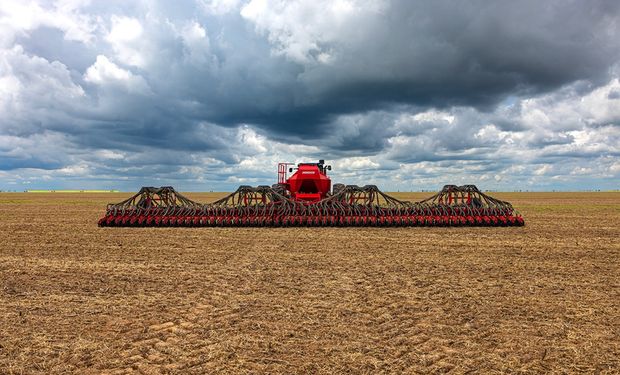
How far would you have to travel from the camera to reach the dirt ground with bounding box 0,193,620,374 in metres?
4.04

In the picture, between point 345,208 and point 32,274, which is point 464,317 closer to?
point 32,274

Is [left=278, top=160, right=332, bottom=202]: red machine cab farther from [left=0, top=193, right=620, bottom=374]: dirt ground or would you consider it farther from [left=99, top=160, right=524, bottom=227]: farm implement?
[left=0, top=193, right=620, bottom=374]: dirt ground

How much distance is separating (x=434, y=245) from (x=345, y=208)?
18.1 feet

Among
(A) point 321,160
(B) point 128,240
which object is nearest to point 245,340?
(B) point 128,240

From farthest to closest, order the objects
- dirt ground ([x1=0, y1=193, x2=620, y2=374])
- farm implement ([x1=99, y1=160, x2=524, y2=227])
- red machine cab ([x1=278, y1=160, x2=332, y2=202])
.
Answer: red machine cab ([x1=278, y1=160, x2=332, y2=202]) → farm implement ([x1=99, y1=160, x2=524, y2=227]) → dirt ground ([x1=0, y1=193, x2=620, y2=374])

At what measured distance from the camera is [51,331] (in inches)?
188

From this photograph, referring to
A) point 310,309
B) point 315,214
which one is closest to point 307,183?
point 315,214

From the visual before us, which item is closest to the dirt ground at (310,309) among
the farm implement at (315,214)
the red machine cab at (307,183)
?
the farm implement at (315,214)

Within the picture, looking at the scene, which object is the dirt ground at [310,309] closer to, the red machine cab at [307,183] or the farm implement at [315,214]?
the farm implement at [315,214]

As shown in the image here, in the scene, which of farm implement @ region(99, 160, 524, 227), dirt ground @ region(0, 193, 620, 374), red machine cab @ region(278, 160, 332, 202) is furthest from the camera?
red machine cab @ region(278, 160, 332, 202)

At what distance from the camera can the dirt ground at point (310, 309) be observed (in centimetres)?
404

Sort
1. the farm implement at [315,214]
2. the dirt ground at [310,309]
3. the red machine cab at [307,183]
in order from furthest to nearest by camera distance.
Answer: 1. the red machine cab at [307,183]
2. the farm implement at [315,214]
3. the dirt ground at [310,309]

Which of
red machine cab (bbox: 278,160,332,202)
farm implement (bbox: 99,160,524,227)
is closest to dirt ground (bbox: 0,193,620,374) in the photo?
farm implement (bbox: 99,160,524,227)

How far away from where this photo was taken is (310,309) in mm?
5535
